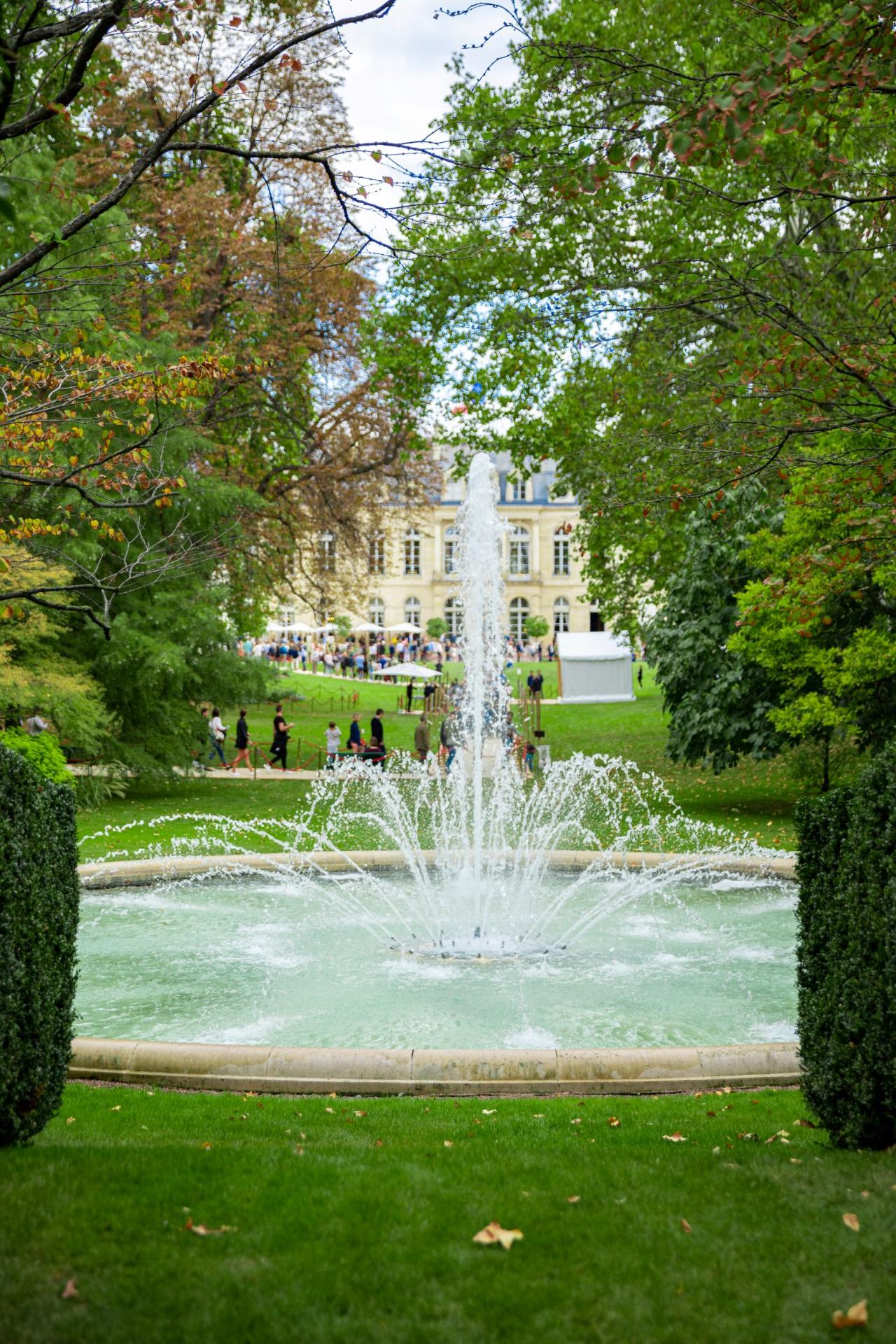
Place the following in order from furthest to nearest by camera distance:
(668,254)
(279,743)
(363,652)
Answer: (363,652) < (279,743) < (668,254)

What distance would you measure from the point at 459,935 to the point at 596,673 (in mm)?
33340

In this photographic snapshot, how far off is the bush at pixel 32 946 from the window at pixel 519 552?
263ft

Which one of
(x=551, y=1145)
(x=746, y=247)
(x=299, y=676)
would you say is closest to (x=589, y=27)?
(x=746, y=247)

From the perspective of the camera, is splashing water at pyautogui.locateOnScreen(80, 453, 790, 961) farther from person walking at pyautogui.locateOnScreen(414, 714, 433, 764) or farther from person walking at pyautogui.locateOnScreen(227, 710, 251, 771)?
Result: person walking at pyautogui.locateOnScreen(227, 710, 251, 771)

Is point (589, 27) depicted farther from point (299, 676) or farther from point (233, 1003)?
point (299, 676)

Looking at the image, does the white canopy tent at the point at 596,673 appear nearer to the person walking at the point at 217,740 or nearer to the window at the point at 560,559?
the person walking at the point at 217,740

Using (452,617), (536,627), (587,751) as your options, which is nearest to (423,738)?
(587,751)

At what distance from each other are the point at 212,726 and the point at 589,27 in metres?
16.7

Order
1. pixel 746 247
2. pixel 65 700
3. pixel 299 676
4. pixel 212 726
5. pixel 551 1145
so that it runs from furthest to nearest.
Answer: pixel 299 676, pixel 212 726, pixel 746 247, pixel 65 700, pixel 551 1145

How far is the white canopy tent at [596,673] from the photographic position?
43625 mm

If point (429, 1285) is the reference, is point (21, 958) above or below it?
above

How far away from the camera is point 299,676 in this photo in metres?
60.4

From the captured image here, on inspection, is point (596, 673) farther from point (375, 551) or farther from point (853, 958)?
point (853, 958)

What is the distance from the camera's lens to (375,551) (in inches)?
1283
